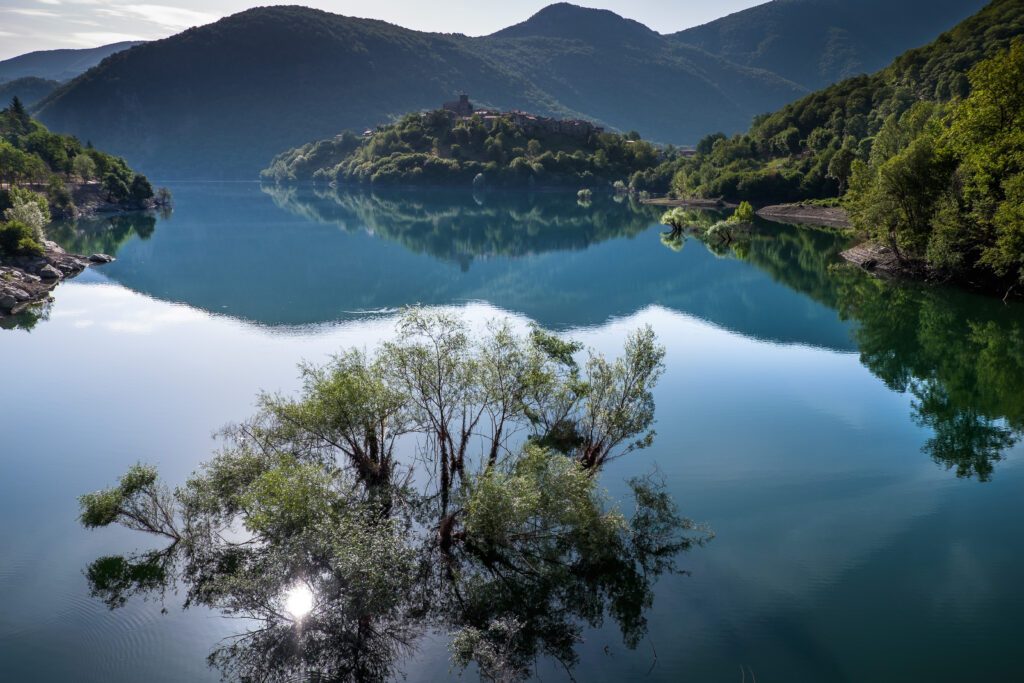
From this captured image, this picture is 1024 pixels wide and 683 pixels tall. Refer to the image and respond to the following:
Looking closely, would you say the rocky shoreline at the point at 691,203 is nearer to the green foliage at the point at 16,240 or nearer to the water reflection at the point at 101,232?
the water reflection at the point at 101,232

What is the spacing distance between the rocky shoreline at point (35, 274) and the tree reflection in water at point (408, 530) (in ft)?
135

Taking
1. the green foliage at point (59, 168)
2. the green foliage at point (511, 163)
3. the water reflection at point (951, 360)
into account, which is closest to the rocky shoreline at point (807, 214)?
the water reflection at point (951, 360)

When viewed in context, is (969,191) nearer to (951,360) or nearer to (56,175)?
(951,360)

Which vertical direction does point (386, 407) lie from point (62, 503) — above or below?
above

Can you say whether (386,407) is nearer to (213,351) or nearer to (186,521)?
(186,521)

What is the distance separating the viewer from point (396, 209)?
14212 cm

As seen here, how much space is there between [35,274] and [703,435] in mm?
65231

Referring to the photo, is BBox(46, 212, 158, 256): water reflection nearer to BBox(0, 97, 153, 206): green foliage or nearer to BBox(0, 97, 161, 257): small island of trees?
BBox(0, 97, 161, 257): small island of trees

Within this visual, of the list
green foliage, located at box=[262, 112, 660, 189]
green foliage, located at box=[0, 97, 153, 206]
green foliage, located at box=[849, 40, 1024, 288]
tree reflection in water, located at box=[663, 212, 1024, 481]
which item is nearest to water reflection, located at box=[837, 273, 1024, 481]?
tree reflection in water, located at box=[663, 212, 1024, 481]

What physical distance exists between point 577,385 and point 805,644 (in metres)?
13.3

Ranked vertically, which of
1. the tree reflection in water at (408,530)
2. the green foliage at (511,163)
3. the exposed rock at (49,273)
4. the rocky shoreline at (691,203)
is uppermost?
the green foliage at (511,163)

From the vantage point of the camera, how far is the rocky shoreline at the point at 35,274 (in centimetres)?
5528

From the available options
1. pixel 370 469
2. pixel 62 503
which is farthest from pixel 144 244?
pixel 370 469

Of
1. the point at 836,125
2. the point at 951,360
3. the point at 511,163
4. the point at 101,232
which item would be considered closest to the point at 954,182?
the point at 951,360
